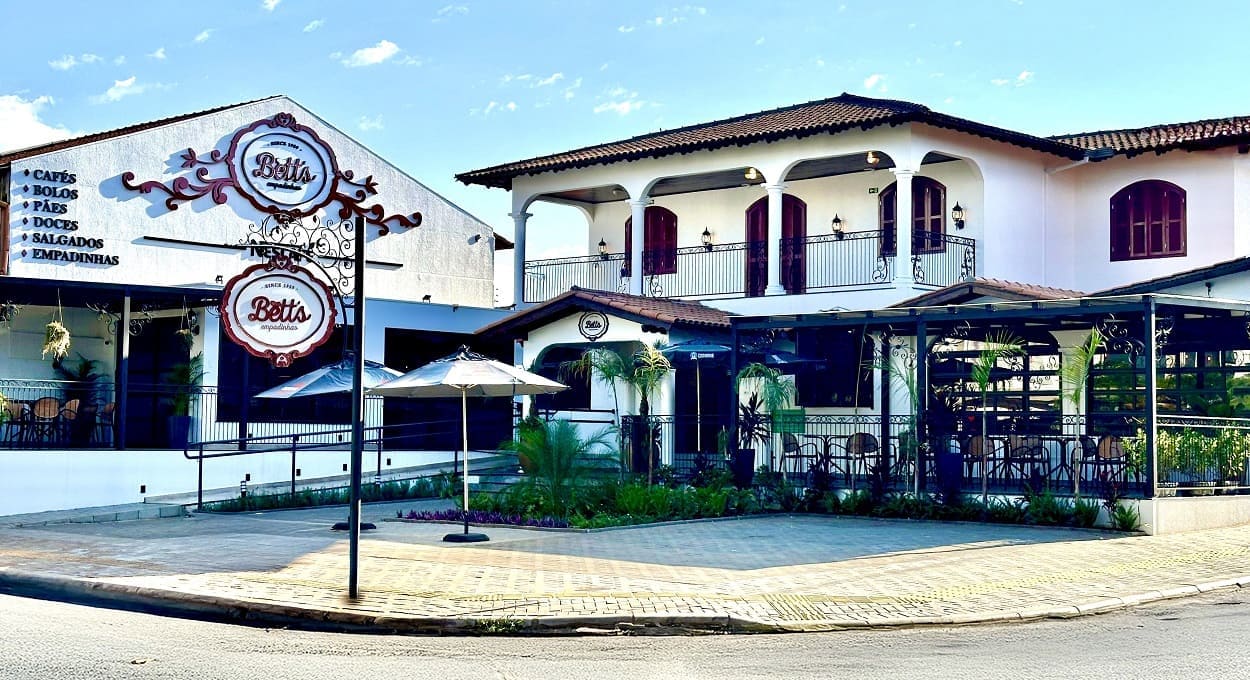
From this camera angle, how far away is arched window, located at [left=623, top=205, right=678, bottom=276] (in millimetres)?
31172

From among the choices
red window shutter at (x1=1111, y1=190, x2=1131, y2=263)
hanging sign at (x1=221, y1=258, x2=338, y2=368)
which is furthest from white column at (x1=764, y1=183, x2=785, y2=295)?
hanging sign at (x1=221, y1=258, x2=338, y2=368)

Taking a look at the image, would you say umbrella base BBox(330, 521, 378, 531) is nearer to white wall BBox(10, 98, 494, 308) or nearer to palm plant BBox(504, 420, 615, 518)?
palm plant BBox(504, 420, 615, 518)

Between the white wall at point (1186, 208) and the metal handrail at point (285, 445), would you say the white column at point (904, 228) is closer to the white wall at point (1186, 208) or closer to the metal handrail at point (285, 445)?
the white wall at point (1186, 208)

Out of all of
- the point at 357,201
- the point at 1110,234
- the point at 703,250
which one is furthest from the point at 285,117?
the point at 1110,234

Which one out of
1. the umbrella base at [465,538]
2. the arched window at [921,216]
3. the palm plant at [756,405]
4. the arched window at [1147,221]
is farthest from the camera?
the arched window at [921,216]

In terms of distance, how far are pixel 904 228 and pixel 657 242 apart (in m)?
7.97

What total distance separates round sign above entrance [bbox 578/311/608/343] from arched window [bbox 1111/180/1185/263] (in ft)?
33.1

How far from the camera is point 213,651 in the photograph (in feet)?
30.6

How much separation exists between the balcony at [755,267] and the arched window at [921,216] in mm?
57

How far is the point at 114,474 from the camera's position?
22688 millimetres

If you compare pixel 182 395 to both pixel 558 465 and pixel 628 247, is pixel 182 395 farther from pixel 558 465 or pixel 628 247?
pixel 628 247

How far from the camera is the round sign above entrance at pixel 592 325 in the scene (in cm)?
2592

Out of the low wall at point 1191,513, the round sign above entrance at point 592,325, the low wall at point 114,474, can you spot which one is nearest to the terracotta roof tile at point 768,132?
the round sign above entrance at point 592,325

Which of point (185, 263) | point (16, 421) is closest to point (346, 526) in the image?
point (16, 421)
